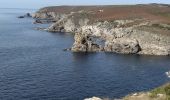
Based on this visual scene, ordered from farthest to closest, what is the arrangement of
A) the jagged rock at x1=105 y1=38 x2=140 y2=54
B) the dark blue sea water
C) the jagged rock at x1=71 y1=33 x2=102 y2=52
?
the jagged rock at x1=71 y1=33 x2=102 y2=52 → the jagged rock at x1=105 y1=38 x2=140 y2=54 → the dark blue sea water

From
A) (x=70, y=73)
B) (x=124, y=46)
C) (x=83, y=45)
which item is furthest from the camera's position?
(x=83, y=45)

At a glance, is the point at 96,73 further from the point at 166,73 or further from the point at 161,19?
the point at 161,19

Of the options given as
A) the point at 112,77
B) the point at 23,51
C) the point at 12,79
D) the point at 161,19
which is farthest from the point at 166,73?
the point at 161,19

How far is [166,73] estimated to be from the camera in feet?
341

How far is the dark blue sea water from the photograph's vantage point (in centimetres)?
8400

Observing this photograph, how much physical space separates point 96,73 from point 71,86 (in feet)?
52.5

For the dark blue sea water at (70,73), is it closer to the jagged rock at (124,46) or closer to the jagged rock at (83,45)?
the jagged rock at (83,45)

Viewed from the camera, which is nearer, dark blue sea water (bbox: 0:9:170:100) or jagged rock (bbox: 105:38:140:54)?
dark blue sea water (bbox: 0:9:170:100)

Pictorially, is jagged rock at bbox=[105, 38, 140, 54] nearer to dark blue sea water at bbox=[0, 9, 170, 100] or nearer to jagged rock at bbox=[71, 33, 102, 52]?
jagged rock at bbox=[71, 33, 102, 52]

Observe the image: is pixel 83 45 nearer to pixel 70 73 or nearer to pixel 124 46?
pixel 124 46

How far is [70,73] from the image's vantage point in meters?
104

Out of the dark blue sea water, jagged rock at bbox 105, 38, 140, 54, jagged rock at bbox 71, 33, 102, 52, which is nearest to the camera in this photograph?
the dark blue sea water

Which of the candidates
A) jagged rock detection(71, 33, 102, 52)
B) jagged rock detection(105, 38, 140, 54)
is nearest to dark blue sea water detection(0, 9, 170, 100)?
jagged rock detection(71, 33, 102, 52)

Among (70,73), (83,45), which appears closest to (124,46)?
(83,45)
